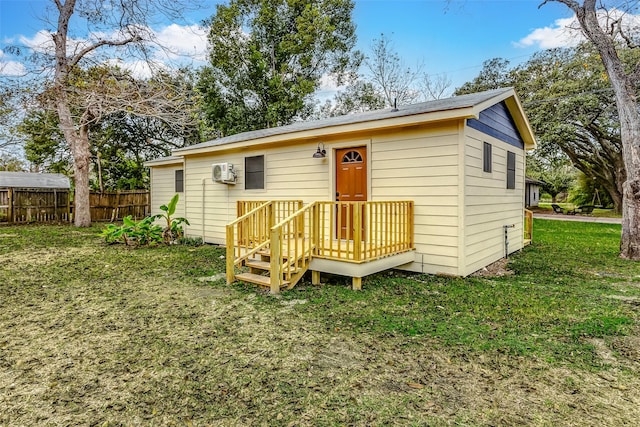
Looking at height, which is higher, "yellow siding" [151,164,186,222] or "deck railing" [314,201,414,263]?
"yellow siding" [151,164,186,222]

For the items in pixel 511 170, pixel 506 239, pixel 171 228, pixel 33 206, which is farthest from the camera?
pixel 33 206

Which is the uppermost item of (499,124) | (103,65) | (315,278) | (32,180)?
(103,65)

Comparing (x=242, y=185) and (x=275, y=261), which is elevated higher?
(x=242, y=185)

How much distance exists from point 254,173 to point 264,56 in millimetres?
14021

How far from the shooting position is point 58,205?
14.8m

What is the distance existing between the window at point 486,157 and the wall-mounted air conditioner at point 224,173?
535 centimetres

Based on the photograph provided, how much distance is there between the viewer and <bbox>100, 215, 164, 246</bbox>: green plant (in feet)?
28.2

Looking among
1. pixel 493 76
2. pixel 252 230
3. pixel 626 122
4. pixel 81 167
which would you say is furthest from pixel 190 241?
pixel 493 76

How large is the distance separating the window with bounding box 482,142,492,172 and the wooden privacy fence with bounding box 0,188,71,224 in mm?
16289

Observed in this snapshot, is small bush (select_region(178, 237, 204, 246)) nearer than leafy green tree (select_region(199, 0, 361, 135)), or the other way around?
small bush (select_region(178, 237, 204, 246))

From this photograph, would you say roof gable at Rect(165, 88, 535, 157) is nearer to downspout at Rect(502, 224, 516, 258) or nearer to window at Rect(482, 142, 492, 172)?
window at Rect(482, 142, 492, 172)

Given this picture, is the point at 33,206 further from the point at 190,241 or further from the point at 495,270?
the point at 495,270

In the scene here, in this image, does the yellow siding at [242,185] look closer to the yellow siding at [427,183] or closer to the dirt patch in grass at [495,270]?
the yellow siding at [427,183]

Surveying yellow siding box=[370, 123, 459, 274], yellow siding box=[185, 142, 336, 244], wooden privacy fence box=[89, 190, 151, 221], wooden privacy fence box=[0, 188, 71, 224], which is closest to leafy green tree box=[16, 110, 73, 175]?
wooden privacy fence box=[0, 188, 71, 224]
